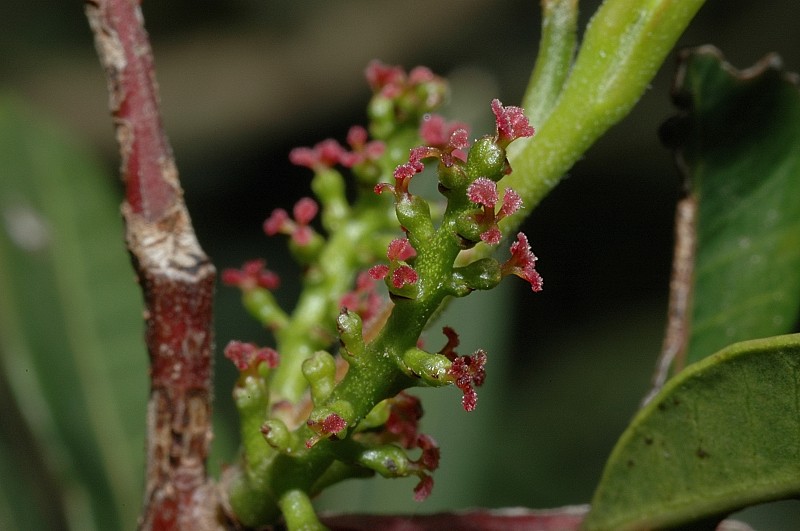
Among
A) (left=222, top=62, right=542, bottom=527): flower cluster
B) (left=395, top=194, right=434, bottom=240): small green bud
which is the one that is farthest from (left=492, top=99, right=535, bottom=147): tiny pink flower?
(left=395, top=194, right=434, bottom=240): small green bud

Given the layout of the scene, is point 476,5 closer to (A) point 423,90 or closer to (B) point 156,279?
(A) point 423,90

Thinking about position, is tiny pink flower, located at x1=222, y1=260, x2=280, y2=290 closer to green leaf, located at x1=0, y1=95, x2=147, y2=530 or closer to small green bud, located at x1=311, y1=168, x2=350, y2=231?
small green bud, located at x1=311, y1=168, x2=350, y2=231

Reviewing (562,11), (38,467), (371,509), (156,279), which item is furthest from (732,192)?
(38,467)

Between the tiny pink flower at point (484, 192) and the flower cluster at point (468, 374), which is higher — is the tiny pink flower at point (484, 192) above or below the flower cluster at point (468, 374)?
above

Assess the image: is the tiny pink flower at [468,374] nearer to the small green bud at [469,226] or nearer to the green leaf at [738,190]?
the small green bud at [469,226]

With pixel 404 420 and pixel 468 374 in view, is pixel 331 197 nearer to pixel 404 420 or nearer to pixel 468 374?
pixel 404 420

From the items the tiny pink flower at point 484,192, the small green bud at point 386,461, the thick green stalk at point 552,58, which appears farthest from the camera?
the thick green stalk at point 552,58

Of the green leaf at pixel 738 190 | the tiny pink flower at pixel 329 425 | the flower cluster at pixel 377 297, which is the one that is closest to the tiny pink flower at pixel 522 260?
the flower cluster at pixel 377 297

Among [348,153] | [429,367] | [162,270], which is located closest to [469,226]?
[429,367]
